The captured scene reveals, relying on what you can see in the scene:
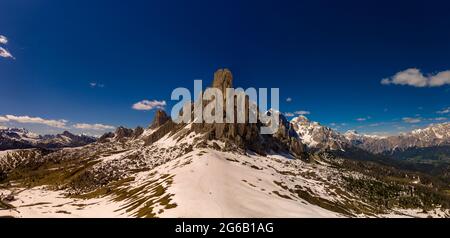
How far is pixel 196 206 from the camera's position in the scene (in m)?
90.9
